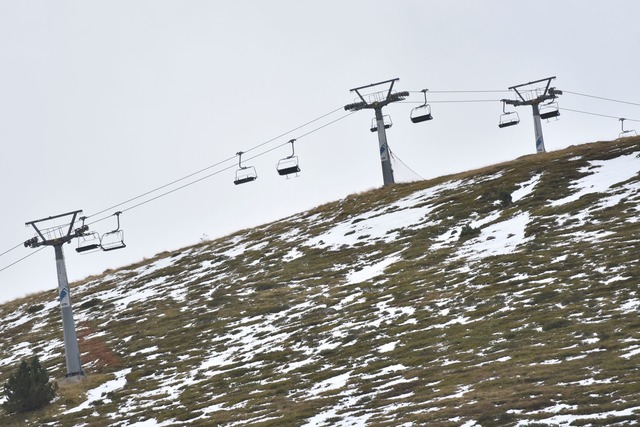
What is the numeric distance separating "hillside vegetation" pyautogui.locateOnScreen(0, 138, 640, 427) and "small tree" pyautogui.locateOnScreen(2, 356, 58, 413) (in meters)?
0.88

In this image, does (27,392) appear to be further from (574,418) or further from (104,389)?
(574,418)

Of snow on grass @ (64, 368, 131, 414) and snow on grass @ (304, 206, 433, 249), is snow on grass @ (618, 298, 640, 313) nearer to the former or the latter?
snow on grass @ (64, 368, 131, 414)

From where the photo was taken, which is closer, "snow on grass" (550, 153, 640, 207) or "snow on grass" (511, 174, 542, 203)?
"snow on grass" (550, 153, 640, 207)

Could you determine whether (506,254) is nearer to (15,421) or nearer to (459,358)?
(459,358)

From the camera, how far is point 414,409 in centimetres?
3136

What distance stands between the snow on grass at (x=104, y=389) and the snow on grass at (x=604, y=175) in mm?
26337

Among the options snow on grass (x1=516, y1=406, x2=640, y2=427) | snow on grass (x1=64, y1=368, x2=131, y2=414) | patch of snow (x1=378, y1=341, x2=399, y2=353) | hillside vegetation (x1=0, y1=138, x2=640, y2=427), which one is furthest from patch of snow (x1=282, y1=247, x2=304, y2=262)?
snow on grass (x1=516, y1=406, x2=640, y2=427)

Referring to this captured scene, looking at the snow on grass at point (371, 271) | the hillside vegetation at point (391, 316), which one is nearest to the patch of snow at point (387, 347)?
the hillside vegetation at point (391, 316)

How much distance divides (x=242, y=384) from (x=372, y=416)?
46.5 ft

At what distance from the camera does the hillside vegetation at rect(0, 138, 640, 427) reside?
32.6m

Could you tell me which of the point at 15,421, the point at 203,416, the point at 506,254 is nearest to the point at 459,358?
the point at 203,416

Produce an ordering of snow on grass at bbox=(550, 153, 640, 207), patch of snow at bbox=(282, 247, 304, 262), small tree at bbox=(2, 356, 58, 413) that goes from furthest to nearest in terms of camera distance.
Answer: patch of snow at bbox=(282, 247, 304, 262) → snow on grass at bbox=(550, 153, 640, 207) → small tree at bbox=(2, 356, 58, 413)

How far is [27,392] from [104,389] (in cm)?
363

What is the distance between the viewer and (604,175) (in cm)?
6531
